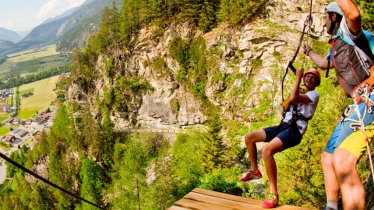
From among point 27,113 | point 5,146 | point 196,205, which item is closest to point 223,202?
point 196,205

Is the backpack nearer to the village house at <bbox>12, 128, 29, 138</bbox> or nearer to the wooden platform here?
the wooden platform

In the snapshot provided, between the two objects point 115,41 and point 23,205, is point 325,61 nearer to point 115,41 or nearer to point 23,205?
point 115,41

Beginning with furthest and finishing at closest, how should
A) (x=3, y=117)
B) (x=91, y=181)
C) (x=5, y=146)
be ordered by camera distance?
(x=3, y=117)
(x=5, y=146)
(x=91, y=181)

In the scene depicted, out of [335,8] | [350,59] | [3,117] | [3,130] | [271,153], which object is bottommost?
[3,130]

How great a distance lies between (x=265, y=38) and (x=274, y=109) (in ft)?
35.6

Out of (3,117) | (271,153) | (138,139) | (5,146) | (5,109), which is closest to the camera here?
(271,153)

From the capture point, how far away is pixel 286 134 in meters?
6.17

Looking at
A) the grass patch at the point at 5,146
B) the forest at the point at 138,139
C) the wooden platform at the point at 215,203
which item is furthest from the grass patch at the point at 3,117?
the wooden platform at the point at 215,203

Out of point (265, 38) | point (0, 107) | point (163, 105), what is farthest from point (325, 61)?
point (0, 107)

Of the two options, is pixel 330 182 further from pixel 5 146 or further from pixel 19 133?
pixel 19 133

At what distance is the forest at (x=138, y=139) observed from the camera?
37.1 m

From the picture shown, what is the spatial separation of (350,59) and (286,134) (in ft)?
6.64

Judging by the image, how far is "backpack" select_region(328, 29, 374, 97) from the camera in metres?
4.54

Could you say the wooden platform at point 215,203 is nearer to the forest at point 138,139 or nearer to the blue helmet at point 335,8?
the blue helmet at point 335,8
